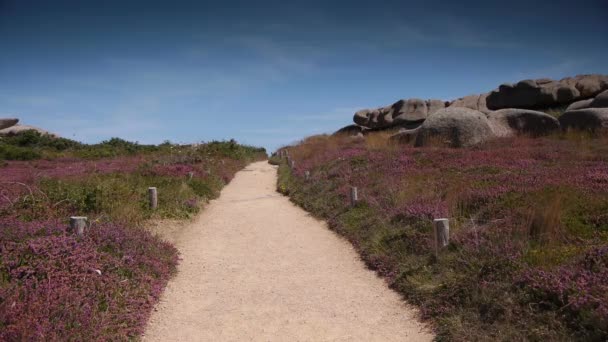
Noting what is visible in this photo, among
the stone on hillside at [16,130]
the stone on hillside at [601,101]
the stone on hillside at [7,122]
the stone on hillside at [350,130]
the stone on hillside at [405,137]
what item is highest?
the stone on hillside at [7,122]

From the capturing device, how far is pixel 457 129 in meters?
20.8

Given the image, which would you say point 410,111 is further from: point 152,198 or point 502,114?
point 152,198

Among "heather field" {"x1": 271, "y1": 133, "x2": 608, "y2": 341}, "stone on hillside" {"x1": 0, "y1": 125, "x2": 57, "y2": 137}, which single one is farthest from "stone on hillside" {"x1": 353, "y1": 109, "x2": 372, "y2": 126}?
"stone on hillside" {"x1": 0, "y1": 125, "x2": 57, "y2": 137}

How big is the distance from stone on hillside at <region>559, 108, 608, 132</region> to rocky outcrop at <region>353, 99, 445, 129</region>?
14.3 metres

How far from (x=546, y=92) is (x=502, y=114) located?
25.9ft

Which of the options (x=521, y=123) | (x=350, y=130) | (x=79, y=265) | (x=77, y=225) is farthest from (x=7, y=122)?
(x=521, y=123)

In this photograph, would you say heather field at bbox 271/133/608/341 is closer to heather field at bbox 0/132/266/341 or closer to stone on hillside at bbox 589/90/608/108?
heather field at bbox 0/132/266/341

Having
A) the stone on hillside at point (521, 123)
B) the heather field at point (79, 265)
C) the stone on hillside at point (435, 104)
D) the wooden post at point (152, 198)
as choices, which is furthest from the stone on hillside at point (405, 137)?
the wooden post at point (152, 198)

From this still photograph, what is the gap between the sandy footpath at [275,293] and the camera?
19.8 feet

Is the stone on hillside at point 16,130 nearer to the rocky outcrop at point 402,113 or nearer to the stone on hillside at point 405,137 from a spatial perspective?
the rocky outcrop at point 402,113

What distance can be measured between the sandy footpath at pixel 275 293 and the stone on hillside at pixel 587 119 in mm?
15745

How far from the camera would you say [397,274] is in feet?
25.5

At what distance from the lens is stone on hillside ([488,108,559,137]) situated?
2195 cm

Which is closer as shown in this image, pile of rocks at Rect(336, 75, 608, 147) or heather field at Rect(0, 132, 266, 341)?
heather field at Rect(0, 132, 266, 341)
